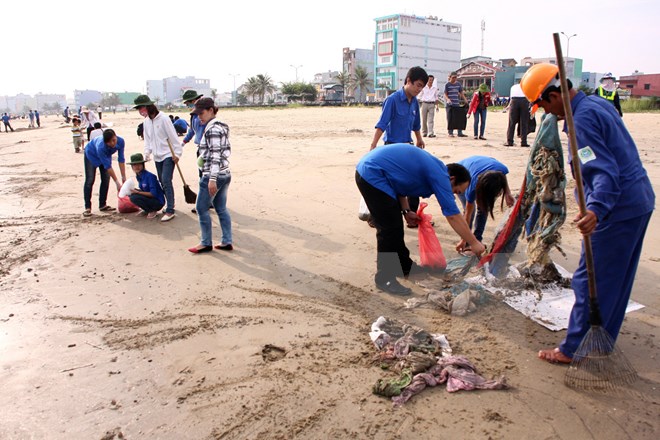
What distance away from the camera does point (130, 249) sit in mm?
5594

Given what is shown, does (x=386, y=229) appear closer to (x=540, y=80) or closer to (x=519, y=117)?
(x=540, y=80)

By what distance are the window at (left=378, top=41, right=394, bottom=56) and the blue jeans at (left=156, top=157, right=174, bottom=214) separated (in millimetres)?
76073

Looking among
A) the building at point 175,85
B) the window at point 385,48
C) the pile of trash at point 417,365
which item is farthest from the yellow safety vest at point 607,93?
the building at point 175,85

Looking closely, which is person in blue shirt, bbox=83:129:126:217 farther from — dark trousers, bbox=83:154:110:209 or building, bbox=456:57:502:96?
building, bbox=456:57:502:96

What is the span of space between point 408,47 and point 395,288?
264 feet

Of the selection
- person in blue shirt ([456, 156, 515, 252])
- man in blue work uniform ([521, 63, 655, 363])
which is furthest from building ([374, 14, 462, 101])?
man in blue work uniform ([521, 63, 655, 363])

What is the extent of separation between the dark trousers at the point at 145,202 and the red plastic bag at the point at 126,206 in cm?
17

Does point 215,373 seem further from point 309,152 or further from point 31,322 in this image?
point 309,152

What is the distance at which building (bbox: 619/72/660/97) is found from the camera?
4306cm

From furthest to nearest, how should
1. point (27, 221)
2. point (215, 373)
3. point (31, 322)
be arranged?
point (27, 221) < point (31, 322) < point (215, 373)

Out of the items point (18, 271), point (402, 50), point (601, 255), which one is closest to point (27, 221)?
point (18, 271)

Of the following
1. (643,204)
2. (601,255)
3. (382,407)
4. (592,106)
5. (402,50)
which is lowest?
(382,407)

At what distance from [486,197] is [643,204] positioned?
158 centimetres

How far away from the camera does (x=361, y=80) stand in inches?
3211
